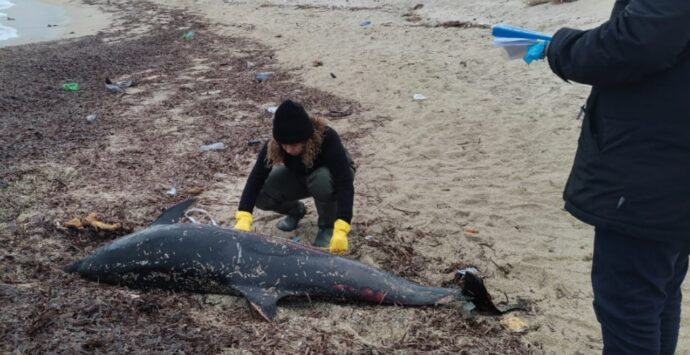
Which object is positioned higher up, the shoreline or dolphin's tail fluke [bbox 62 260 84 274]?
dolphin's tail fluke [bbox 62 260 84 274]

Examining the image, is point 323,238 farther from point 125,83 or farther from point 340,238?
point 125,83

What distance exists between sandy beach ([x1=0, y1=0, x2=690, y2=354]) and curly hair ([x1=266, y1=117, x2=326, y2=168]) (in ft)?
2.95

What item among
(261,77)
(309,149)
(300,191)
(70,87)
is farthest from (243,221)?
(70,87)

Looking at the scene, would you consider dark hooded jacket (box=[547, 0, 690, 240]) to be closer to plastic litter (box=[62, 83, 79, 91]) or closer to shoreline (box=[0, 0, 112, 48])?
plastic litter (box=[62, 83, 79, 91])

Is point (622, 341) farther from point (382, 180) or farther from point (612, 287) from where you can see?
point (382, 180)

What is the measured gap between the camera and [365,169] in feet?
21.8

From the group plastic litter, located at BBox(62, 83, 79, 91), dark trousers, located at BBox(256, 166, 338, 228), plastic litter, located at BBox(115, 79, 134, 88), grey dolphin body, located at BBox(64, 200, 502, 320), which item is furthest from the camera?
plastic litter, located at BBox(115, 79, 134, 88)

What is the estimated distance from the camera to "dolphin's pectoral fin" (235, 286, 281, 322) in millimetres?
3883

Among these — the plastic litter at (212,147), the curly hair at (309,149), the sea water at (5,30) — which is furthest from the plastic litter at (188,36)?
the curly hair at (309,149)

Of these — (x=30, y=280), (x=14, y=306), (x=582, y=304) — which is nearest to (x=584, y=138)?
(x=582, y=304)

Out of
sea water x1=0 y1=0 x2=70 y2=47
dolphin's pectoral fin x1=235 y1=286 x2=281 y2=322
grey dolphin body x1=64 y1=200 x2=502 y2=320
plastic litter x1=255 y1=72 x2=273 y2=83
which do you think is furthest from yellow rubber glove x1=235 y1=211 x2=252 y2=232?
sea water x1=0 y1=0 x2=70 y2=47

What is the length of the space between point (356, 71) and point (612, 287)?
342 inches

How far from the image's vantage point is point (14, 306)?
12.4 ft

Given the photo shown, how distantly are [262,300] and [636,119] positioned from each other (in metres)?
Answer: 2.59
